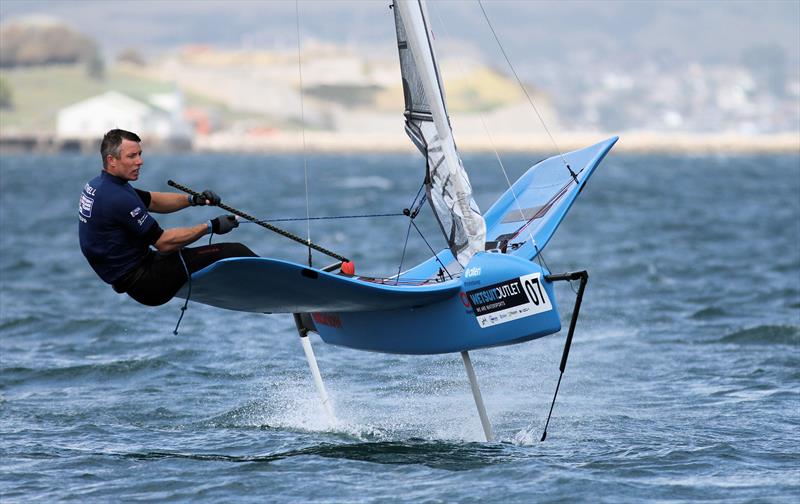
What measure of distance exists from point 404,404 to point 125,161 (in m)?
3.03

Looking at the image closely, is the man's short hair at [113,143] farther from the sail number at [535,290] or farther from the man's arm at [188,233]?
the sail number at [535,290]

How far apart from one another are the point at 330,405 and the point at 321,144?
12117 cm

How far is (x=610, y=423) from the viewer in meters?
8.42

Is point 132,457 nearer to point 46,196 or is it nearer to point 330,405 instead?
point 330,405

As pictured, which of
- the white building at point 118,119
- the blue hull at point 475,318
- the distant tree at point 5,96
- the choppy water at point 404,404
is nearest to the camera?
the choppy water at point 404,404

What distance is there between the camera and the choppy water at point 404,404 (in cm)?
689

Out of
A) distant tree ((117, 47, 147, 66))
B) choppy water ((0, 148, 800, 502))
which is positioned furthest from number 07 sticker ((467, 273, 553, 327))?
distant tree ((117, 47, 147, 66))

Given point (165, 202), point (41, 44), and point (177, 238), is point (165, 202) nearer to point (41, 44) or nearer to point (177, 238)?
point (177, 238)

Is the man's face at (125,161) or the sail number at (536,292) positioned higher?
the man's face at (125,161)

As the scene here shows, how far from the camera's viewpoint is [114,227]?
7.16m

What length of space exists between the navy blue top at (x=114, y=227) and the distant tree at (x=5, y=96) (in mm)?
120808

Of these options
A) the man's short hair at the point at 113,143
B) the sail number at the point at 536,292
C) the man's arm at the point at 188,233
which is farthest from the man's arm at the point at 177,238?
the sail number at the point at 536,292

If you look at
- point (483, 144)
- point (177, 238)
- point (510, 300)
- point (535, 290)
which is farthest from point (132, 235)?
point (483, 144)

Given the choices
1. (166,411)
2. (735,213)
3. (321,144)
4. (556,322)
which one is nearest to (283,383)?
(166,411)
